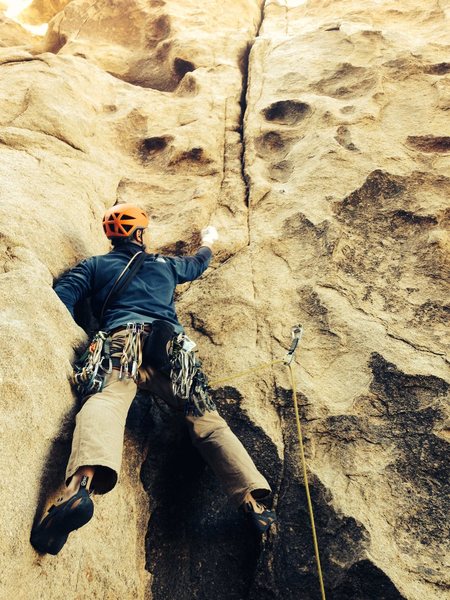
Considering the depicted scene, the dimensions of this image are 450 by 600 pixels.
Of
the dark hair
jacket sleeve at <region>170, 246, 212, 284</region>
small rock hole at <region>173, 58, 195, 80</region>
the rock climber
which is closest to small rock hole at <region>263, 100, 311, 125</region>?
small rock hole at <region>173, 58, 195, 80</region>

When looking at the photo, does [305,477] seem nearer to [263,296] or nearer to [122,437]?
[122,437]

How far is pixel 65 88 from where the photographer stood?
6.94 m

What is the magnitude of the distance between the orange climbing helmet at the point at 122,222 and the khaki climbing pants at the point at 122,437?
1270mm

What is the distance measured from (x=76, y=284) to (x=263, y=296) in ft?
6.09

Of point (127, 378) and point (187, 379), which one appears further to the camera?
point (187, 379)

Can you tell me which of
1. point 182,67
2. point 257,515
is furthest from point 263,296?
point 182,67

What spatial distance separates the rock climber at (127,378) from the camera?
2903 mm

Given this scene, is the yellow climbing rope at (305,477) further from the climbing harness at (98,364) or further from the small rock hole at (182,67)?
the small rock hole at (182,67)

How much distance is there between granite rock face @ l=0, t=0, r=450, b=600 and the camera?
10.9ft

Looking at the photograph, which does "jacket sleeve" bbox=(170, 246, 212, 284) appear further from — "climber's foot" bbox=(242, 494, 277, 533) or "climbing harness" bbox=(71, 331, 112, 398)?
"climber's foot" bbox=(242, 494, 277, 533)

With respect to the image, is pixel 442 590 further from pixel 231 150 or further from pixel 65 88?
pixel 65 88

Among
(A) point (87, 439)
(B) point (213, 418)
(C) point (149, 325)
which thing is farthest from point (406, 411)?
(A) point (87, 439)

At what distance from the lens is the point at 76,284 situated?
415 centimetres

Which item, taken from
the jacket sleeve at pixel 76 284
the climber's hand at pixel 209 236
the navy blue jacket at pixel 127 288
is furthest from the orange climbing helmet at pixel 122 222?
the climber's hand at pixel 209 236
